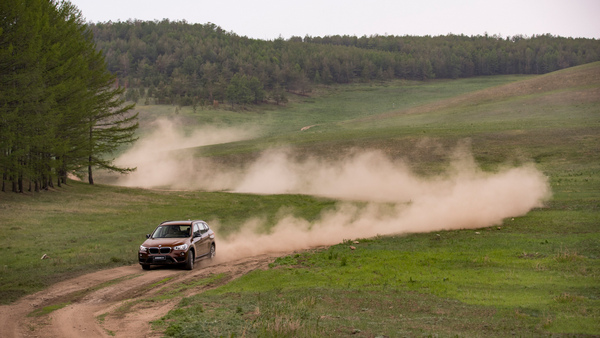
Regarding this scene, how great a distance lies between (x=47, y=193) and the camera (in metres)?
43.7

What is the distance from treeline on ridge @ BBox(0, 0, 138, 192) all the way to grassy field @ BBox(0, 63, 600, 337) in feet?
9.54

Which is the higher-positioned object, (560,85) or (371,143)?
(560,85)

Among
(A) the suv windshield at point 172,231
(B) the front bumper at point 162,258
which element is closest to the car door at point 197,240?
(A) the suv windshield at point 172,231

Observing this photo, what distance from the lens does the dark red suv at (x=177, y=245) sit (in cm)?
1994

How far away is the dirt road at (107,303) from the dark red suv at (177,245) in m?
0.45

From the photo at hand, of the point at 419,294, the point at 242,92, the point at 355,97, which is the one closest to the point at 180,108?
the point at 242,92

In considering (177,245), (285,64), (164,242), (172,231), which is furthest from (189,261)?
(285,64)

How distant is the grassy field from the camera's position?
11750mm

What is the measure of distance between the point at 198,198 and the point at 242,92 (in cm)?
8688

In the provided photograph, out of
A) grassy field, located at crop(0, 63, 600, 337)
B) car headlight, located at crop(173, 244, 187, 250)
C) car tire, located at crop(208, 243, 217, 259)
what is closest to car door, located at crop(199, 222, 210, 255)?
car tire, located at crop(208, 243, 217, 259)

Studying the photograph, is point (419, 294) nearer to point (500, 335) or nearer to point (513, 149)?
point (500, 335)

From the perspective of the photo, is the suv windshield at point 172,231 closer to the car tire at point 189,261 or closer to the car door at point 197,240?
the car door at point 197,240

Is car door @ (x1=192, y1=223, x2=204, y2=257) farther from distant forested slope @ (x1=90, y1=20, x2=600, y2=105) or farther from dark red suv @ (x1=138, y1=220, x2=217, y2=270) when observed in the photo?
distant forested slope @ (x1=90, y1=20, x2=600, y2=105)

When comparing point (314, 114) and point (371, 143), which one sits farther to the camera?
point (314, 114)
